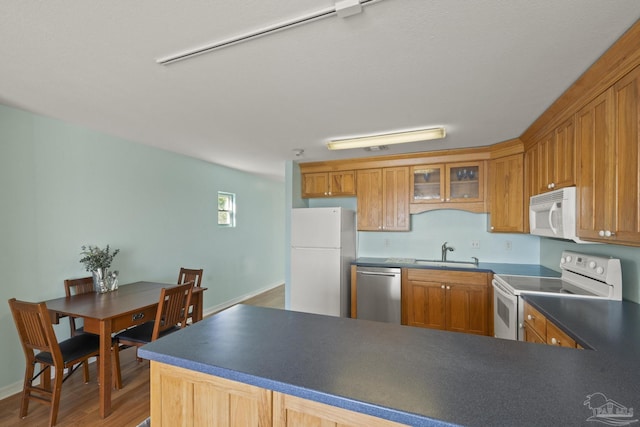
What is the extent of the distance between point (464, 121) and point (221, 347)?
259 centimetres

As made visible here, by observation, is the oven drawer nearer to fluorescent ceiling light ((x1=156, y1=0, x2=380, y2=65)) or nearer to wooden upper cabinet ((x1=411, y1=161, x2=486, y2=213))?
wooden upper cabinet ((x1=411, y1=161, x2=486, y2=213))

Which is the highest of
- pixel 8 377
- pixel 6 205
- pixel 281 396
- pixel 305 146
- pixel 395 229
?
pixel 305 146

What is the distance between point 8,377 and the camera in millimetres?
2350

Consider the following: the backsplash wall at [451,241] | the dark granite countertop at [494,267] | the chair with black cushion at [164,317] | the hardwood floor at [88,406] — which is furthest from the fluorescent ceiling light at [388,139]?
the hardwood floor at [88,406]

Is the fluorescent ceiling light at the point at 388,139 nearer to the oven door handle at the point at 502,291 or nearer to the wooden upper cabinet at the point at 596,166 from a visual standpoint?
the wooden upper cabinet at the point at 596,166

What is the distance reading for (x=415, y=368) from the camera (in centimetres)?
95

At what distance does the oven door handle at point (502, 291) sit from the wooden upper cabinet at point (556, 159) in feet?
3.11

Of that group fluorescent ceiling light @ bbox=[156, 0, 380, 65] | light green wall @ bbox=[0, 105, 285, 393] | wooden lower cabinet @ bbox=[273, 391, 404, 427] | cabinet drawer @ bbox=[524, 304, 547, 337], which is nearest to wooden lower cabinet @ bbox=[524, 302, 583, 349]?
cabinet drawer @ bbox=[524, 304, 547, 337]

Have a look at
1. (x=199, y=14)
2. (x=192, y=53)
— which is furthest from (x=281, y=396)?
(x=192, y=53)

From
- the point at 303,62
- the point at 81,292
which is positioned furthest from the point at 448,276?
the point at 81,292

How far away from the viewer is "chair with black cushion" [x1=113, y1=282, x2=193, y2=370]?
2352 millimetres

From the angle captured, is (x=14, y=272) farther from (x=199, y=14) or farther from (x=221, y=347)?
(x=199, y=14)

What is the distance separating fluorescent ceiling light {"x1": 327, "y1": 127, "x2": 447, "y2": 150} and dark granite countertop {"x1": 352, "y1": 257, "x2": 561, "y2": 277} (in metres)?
1.48

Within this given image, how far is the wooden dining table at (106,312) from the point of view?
2.10 meters
